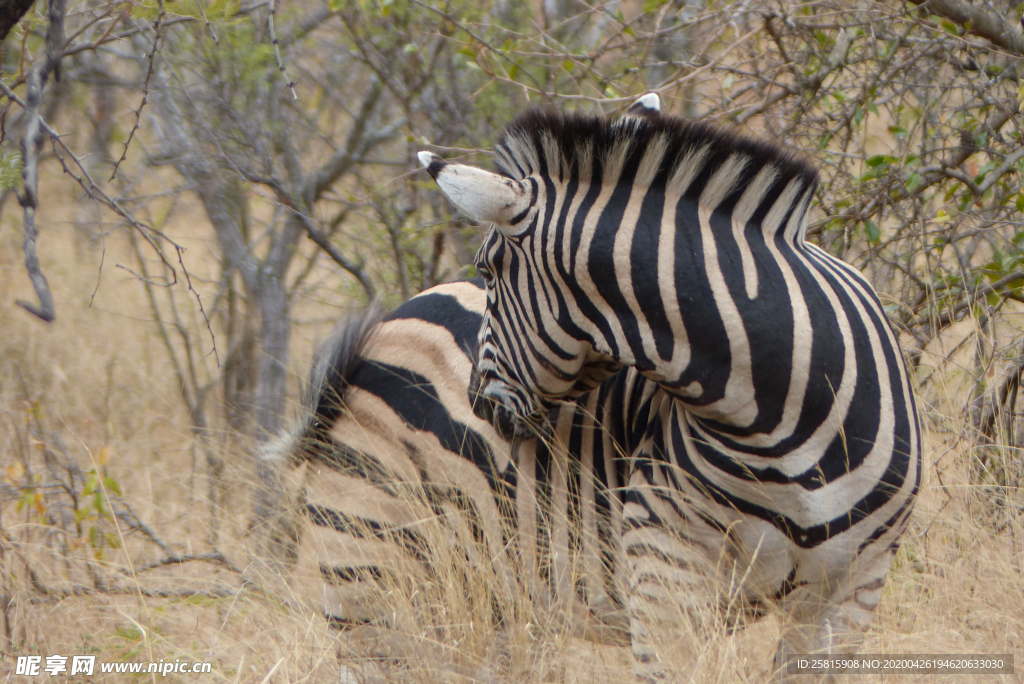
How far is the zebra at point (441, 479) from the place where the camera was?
2.69 m

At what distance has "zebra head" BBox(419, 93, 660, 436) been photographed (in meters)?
2.23

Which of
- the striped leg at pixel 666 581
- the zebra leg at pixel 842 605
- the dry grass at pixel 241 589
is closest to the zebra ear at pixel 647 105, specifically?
the striped leg at pixel 666 581

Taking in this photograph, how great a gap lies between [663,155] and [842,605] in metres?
1.30

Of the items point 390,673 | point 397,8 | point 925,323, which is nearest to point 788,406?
point 390,673

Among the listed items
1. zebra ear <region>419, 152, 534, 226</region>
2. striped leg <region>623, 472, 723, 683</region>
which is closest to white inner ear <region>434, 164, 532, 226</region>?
zebra ear <region>419, 152, 534, 226</region>

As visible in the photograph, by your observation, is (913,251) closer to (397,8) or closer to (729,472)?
(729,472)

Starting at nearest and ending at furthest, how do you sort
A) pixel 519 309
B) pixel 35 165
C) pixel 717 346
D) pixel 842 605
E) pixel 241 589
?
pixel 35 165 → pixel 717 346 → pixel 842 605 → pixel 519 309 → pixel 241 589

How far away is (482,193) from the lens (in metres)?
2.20

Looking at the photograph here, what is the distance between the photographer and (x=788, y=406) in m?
2.14

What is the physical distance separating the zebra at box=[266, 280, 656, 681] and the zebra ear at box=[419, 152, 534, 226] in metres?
0.67

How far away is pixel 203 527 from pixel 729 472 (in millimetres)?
3460

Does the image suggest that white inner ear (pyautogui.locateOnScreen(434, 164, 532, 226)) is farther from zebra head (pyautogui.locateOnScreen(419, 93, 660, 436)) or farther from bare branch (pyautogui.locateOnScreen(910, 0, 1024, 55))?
bare branch (pyautogui.locateOnScreen(910, 0, 1024, 55))

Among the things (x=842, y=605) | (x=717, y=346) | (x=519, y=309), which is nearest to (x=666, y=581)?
(x=842, y=605)

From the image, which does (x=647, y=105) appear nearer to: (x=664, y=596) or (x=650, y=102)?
(x=650, y=102)
